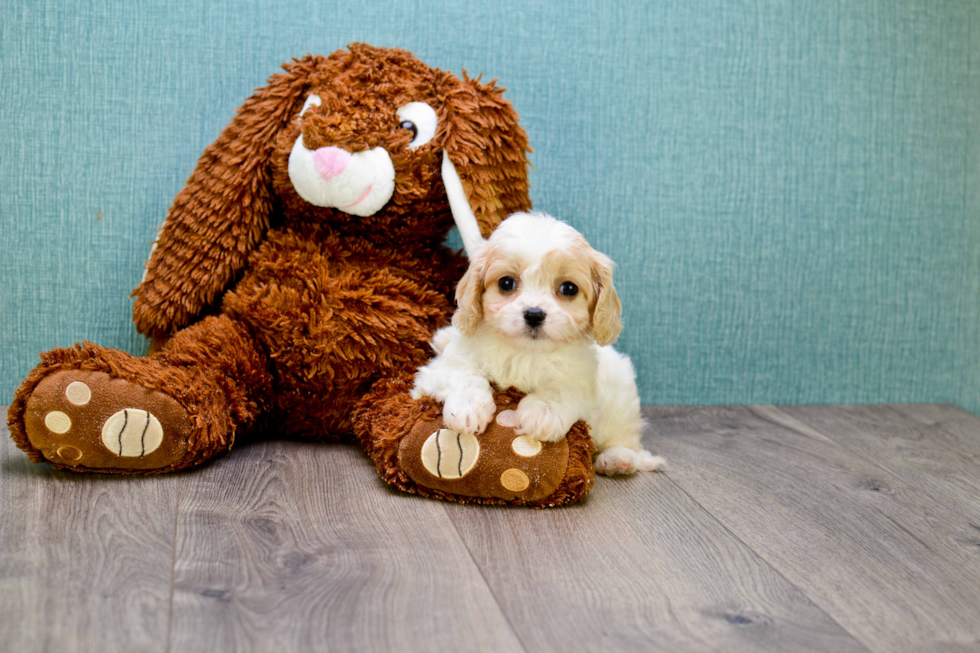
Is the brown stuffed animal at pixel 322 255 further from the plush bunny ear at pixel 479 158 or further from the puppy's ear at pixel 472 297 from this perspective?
the puppy's ear at pixel 472 297

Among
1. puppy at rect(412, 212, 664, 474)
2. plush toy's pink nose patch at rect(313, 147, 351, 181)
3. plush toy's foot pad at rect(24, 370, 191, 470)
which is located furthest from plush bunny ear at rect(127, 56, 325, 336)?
puppy at rect(412, 212, 664, 474)

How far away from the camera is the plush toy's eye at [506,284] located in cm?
132

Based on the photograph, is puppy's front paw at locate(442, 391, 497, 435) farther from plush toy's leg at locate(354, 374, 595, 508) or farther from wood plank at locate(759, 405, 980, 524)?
wood plank at locate(759, 405, 980, 524)

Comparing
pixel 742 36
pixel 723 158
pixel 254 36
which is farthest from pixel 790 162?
pixel 254 36

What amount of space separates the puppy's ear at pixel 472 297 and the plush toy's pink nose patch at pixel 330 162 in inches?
11.9

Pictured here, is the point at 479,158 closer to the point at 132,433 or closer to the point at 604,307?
the point at 604,307

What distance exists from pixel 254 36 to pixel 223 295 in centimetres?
55

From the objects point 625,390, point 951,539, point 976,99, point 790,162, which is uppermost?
point 976,99

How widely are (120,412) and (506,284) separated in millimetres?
631

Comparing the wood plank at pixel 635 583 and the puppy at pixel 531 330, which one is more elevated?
the puppy at pixel 531 330

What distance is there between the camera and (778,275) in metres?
2.02

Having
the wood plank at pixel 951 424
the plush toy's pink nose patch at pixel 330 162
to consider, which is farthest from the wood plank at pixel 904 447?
the plush toy's pink nose patch at pixel 330 162

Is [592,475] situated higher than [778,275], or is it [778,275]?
[778,275]

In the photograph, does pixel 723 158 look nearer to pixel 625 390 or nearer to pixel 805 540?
pixel 625 390
